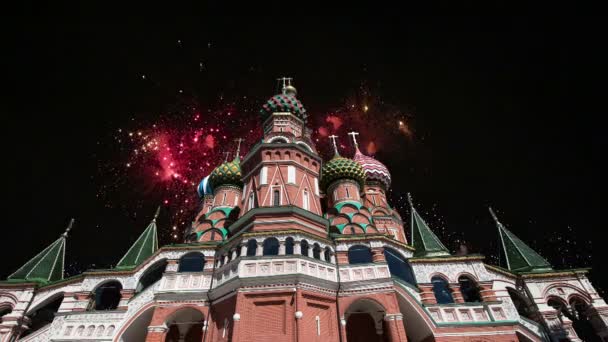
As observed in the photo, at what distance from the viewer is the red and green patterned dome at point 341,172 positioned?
28.2 m

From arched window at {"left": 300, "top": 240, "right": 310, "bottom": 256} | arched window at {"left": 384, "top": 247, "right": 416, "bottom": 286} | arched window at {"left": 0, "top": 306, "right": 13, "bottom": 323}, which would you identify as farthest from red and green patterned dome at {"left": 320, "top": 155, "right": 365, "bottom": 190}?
arched window at {"left": 0, "top": 306, "right": 13, "bottom": 323}

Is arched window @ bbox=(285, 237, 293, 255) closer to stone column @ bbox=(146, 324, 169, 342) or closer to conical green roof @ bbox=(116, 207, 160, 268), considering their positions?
stone column @ bbox=(146, 324, 169, 342)

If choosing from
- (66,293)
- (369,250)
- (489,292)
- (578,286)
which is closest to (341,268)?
(369,250)

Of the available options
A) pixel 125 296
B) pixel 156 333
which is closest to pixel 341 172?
pixel 125 296

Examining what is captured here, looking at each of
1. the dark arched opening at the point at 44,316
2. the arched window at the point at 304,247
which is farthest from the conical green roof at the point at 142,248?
the arched window at the point at 304,247

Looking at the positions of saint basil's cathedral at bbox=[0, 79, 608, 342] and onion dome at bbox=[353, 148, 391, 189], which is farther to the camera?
onion dome at bbox=[353, 148, 391, 189]

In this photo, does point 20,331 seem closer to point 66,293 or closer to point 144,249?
point 66,293

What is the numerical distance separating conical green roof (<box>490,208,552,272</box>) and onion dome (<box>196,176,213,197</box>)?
2553 centimetres

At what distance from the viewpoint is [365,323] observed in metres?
18.0

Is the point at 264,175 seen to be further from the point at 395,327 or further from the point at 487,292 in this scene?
the point at 487,292

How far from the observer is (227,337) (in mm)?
14164

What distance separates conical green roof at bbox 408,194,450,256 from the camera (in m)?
20.8

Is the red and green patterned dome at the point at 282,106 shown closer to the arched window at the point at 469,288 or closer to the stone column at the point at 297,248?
the stone column at the point at 297,248

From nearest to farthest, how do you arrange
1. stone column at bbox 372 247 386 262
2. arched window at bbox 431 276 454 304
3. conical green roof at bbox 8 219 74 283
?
stone column at bbox 372 247 386 262 → arched window at bbox 431 276 454 304 → conical green roof at bbox 8 219 74 283
